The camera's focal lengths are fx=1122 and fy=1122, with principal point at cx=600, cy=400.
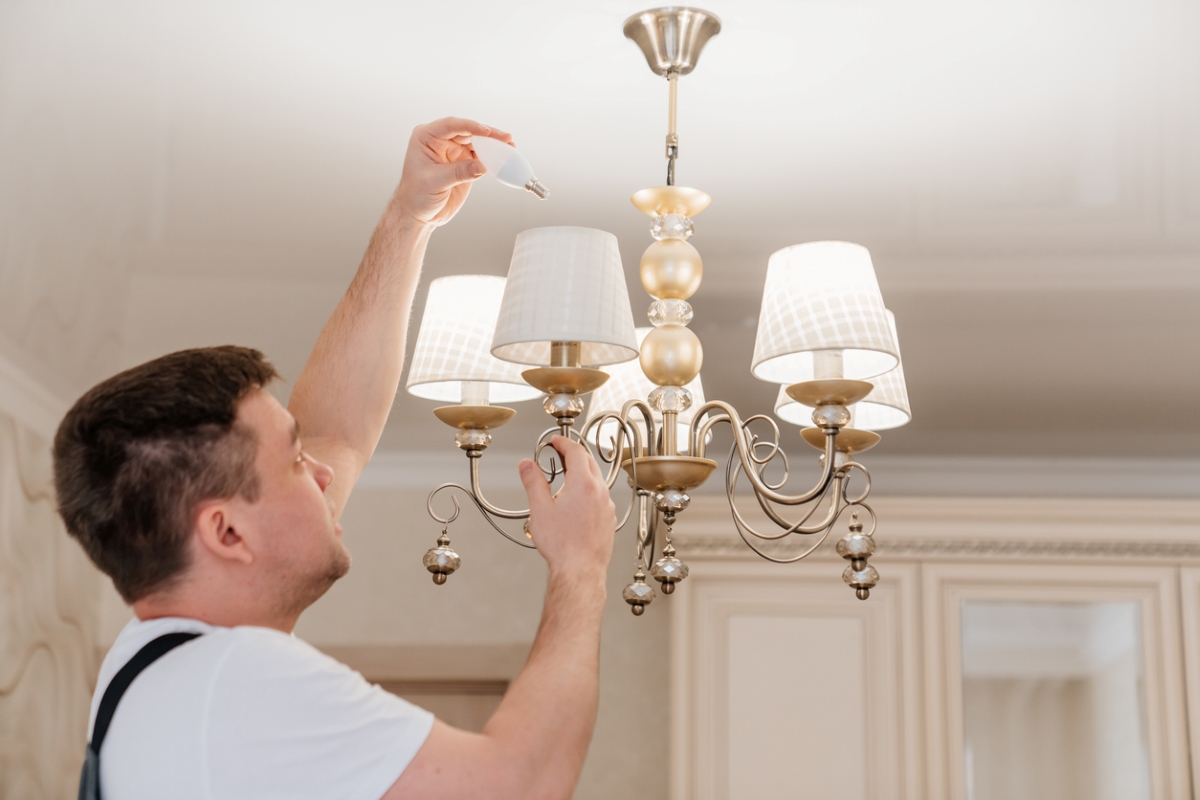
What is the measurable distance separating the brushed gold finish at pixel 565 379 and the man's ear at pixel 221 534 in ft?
1.32

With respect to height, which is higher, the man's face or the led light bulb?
the led light bulb

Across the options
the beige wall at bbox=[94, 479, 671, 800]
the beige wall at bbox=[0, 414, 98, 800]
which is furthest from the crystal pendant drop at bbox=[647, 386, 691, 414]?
the beige wall at bbox=[94, 479, 671, 800]

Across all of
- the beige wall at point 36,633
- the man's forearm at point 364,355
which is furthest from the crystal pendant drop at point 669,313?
the beige wall at point 36,633

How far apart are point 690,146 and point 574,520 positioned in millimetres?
978

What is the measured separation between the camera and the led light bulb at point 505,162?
123 centimetres

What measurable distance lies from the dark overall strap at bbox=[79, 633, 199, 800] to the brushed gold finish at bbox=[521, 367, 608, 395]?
1.62ft

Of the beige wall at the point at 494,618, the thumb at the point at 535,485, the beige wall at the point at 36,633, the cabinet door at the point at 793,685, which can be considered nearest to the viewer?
the thumb at the point at 535,485

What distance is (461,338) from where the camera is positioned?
1.48m

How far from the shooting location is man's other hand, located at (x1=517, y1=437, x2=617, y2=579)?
1.03 metres

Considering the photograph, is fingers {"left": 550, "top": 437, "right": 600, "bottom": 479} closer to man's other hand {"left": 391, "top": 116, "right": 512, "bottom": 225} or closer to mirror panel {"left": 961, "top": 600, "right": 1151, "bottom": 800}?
man's other hand {"left": 391, "top": 116, "right": 512, "bottom": 225}

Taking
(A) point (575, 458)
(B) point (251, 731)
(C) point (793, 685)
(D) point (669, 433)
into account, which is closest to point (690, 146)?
(D) point (669, 433)

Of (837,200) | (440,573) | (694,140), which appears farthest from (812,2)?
(440,573)

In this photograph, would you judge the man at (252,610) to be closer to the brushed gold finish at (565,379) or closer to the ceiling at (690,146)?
the brushed gold finish at (565,379)

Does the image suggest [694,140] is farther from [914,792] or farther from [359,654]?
[359,654]
